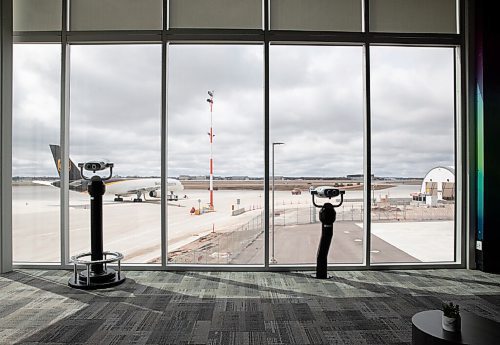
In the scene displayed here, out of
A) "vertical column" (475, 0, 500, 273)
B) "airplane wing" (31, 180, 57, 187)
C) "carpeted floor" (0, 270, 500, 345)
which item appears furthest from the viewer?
"airplane wing" (31, 180, 57, 187)

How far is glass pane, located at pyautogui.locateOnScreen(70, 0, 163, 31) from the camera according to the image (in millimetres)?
5375

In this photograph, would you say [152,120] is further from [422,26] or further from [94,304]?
[422,26]

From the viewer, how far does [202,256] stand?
544cm

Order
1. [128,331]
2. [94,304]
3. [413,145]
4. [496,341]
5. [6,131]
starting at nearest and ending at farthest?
1. [496,341]
2. [128,331]
3. [94,304]
4. [6,131]
5. [413,145]

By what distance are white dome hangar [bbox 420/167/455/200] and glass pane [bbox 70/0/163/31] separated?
366 cm

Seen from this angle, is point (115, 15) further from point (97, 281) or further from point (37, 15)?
point (97, 281)

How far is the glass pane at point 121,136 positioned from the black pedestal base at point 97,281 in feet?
2.23

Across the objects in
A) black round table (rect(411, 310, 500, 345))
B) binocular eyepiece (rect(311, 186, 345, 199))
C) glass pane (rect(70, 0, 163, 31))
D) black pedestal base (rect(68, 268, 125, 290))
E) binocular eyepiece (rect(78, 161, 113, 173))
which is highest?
glass pane (rect(70, 0, 163, 31))

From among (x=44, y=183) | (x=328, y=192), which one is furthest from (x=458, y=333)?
(x=44, y=183)

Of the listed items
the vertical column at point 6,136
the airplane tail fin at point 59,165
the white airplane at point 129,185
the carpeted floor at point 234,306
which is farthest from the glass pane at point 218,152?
the vertical column at point 6,136

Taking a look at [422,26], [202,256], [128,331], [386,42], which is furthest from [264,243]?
[422,26]

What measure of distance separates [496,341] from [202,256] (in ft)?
11.6

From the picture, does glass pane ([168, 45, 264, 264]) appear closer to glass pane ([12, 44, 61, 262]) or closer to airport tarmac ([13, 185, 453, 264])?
airport tarmac ([13, 185, 453, 264])

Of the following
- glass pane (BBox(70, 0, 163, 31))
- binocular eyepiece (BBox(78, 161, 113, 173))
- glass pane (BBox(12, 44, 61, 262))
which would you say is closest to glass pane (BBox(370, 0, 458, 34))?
glass pane (BBox(70, 0, 163, 31))
